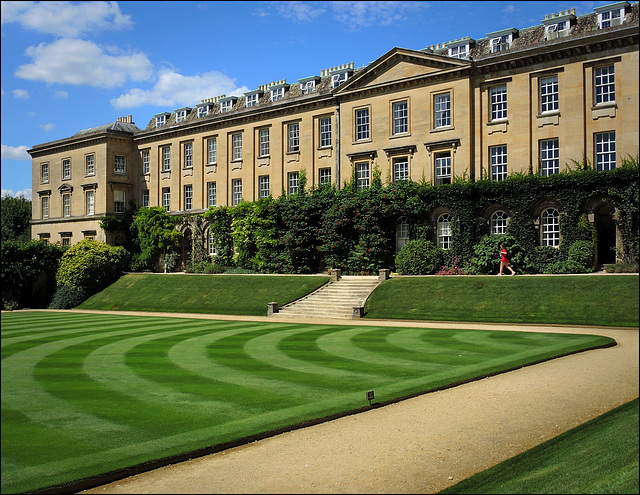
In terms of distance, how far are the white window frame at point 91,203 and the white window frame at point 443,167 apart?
105ft

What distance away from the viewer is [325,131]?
1619 inches

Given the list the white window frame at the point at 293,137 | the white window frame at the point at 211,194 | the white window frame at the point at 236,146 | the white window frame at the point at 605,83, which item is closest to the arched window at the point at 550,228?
the white window frame at the point at 293,137

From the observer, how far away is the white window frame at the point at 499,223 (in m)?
32.2

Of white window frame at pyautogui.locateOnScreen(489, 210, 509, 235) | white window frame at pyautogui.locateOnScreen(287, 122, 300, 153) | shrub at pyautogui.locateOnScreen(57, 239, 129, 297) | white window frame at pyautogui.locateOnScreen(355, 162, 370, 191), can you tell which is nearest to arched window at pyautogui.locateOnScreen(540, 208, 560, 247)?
white window frame at pyautogui.locateOnScreen(489, 210, 509, 235)

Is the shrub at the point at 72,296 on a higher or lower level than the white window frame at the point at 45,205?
lower

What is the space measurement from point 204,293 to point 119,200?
21.8 meters

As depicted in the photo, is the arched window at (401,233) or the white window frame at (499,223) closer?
the white window frame at (499,223)

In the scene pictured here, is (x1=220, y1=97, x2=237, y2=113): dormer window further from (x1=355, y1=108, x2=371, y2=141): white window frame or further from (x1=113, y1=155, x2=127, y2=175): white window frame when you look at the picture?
(x1=355, y1=108, x2=371, y2=141): white window frame

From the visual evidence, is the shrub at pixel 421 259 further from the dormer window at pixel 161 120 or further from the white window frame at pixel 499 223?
the dormer window at pixel 161 120

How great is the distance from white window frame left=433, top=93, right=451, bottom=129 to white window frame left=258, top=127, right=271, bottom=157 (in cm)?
1460

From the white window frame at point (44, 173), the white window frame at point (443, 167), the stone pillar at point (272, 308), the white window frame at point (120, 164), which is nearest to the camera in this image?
the stone pillar at point (272, 308)

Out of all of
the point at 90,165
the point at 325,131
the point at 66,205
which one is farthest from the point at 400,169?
the point at 66,205

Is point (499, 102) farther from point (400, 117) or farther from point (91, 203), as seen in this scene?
point (91, 203)

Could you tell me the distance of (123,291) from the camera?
38.2 metres
